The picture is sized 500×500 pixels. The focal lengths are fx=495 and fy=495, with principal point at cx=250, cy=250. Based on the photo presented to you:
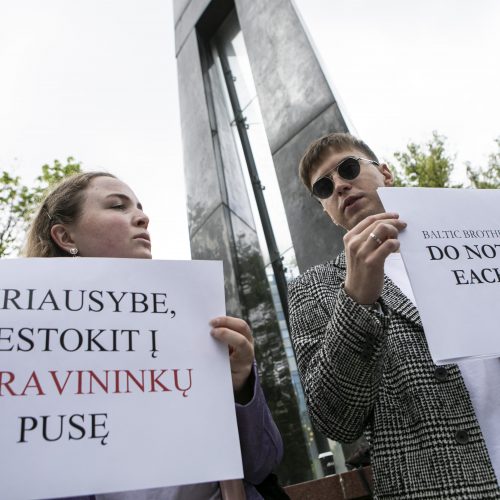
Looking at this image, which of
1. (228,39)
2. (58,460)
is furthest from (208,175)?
(58,460)

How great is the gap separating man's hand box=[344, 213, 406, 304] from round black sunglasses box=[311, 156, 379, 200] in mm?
803

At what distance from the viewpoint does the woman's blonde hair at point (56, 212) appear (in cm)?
211

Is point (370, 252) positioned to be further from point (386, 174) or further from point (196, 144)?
point (196, 144)

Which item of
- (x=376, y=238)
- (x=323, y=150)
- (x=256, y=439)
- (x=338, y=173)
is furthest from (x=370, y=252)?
(x=323, y=150)

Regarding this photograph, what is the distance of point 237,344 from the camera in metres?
1.45

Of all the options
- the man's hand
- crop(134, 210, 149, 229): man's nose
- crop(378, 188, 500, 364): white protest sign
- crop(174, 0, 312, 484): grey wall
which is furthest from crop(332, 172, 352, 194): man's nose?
crop(174, 0, 312, 484): grey wall

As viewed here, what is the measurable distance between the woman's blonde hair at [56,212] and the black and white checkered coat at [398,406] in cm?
118

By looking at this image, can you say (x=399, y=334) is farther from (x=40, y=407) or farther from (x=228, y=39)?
(x=228, y=39)

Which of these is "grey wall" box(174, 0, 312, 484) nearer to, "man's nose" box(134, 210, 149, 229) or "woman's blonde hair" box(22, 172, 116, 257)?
"woman's blonde hair" box(22, 172, 116, 257)

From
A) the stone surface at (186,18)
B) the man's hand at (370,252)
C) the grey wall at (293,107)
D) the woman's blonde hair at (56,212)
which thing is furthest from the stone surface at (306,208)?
the stone surface at (186,18)

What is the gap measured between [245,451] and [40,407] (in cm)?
65

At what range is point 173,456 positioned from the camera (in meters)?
1.23

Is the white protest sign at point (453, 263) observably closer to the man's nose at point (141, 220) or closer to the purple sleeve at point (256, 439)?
the purple sleeve at point (256, 439)

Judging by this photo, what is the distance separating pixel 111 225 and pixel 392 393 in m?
1.21
